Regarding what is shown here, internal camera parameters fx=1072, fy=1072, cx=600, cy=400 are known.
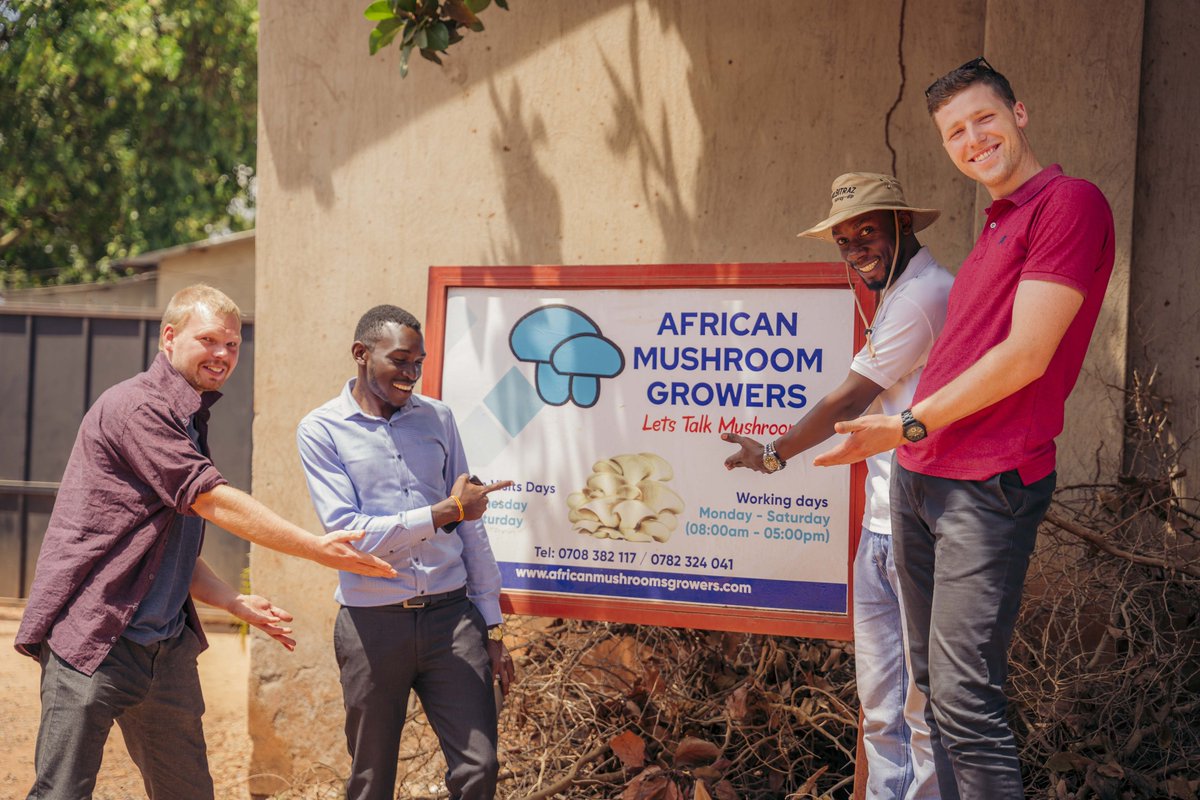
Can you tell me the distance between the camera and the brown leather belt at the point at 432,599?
3.39 metres

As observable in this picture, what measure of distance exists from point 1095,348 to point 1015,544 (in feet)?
5.38

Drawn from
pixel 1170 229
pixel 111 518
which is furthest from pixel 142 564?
pixel 1170 229

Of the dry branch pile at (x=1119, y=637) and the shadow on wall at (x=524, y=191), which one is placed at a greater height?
the shadow on wall at (x=524, y=191)

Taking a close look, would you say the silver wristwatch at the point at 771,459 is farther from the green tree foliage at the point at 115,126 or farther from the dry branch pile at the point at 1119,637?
the green tree foliage at the point at 115,126

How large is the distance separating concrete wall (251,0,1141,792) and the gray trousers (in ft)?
5.11

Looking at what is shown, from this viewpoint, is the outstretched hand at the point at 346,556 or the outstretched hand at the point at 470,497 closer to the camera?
the outstretched hand at the point at 346,556

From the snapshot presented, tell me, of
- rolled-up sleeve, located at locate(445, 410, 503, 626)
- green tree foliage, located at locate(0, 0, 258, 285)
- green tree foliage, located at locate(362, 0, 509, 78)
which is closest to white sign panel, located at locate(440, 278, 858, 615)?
rolled-up sleeve, located at locate(445, 410, 503, 626)

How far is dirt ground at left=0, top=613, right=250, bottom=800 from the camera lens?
486cm

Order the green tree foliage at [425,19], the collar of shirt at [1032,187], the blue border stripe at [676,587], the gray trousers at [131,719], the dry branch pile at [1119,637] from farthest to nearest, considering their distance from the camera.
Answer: the green tree foliage at [425,19]
the blue border stripe at [676,587]
the dry branch pile at [1119,637]
the gray trousers at [131,719]
the collar of shirt at [1032,187]

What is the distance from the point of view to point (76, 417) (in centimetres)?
851

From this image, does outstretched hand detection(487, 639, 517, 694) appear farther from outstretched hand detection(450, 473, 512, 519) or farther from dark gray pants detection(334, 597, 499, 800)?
outstretched hand detection(450, 473, 512, 519)

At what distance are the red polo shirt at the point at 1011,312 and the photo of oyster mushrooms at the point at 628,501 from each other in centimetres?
140

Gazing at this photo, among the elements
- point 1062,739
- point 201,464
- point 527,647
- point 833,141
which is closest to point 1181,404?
point 1062,739

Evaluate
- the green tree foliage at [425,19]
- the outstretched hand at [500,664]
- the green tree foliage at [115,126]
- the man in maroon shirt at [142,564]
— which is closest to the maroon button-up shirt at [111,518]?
the man in maroon shirt at [142,564]
